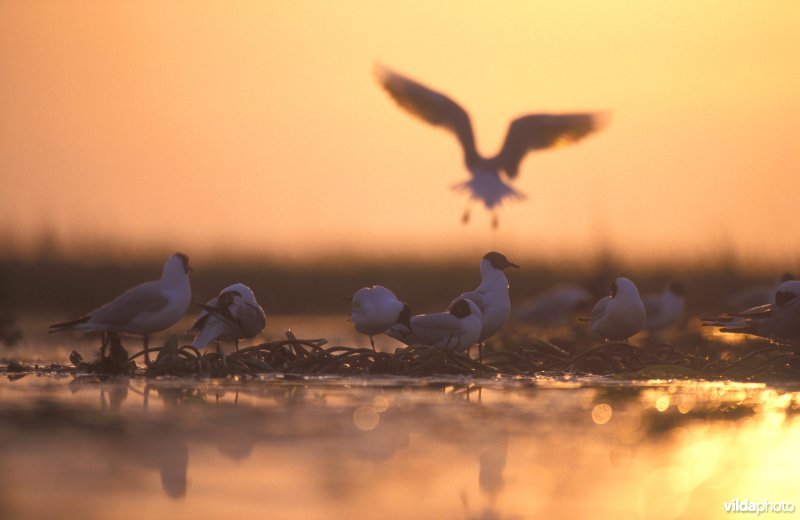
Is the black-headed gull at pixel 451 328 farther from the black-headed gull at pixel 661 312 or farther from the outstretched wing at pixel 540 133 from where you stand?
the outstretched wing at pixel 540 133

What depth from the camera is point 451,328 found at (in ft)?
36.4

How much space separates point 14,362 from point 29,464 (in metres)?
4.90

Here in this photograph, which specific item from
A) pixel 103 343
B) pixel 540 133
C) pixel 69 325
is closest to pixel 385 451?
pixel 103 343

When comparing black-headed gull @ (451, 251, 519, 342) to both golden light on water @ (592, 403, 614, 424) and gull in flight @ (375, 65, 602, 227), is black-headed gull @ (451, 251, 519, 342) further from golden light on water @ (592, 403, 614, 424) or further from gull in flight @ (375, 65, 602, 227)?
gull in flight @ (375, 65, 602, 227)

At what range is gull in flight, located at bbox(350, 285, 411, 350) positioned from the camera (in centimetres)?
1173

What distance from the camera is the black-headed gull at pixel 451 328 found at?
11094mm

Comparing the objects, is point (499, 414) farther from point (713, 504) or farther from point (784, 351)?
point (784, 351)

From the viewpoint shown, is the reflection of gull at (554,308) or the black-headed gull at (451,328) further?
the reflection of gull at (554,308)

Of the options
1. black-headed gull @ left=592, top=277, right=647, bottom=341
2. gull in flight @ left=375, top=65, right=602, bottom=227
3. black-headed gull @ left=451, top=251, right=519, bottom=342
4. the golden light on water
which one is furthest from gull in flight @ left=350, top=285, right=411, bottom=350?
gull in flight @ left=375, top=65, right=602, bottom=227

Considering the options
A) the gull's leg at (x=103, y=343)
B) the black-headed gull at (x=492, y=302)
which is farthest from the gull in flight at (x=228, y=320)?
the black-headed gull at (x=492, y=302)

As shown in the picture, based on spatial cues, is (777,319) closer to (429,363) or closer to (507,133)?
(429,363)

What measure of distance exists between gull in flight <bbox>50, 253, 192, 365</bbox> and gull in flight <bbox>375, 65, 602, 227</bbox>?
6.54 m

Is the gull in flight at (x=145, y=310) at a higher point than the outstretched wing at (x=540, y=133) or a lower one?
lower

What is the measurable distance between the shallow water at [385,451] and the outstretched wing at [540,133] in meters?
7.58
